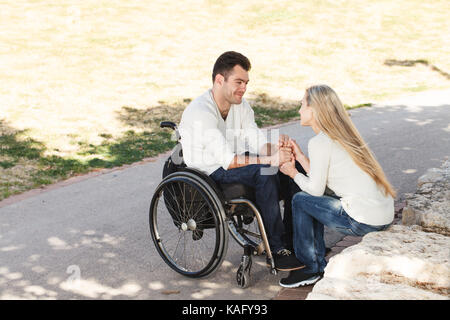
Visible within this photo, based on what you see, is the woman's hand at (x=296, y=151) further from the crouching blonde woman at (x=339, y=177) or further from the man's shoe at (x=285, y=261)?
the man's shoe at (x=285, y=261)

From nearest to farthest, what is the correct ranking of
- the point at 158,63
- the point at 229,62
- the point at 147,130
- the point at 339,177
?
the point at 339,177 → the point at 229,62 → the point at 147,130 → the point at 158,63

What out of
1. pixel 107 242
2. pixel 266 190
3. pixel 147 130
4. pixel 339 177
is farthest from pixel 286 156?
pixel 147 130

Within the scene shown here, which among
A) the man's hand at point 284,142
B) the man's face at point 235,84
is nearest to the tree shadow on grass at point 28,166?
the man's face at point 235,84

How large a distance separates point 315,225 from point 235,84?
1200 millimetres

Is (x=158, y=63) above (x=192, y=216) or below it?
above

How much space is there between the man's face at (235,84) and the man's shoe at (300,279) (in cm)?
135

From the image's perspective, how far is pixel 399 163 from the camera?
6836 mm

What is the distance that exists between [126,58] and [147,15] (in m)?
6.52

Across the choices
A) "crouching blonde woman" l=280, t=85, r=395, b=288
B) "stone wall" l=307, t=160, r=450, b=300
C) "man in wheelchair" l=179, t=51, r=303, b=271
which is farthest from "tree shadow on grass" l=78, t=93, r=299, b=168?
"stone wall" l=307, t=160, r=450, b=300

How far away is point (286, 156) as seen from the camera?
3857 mm

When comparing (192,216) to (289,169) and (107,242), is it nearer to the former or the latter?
(289,169)

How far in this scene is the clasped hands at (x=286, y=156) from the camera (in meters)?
3.78
